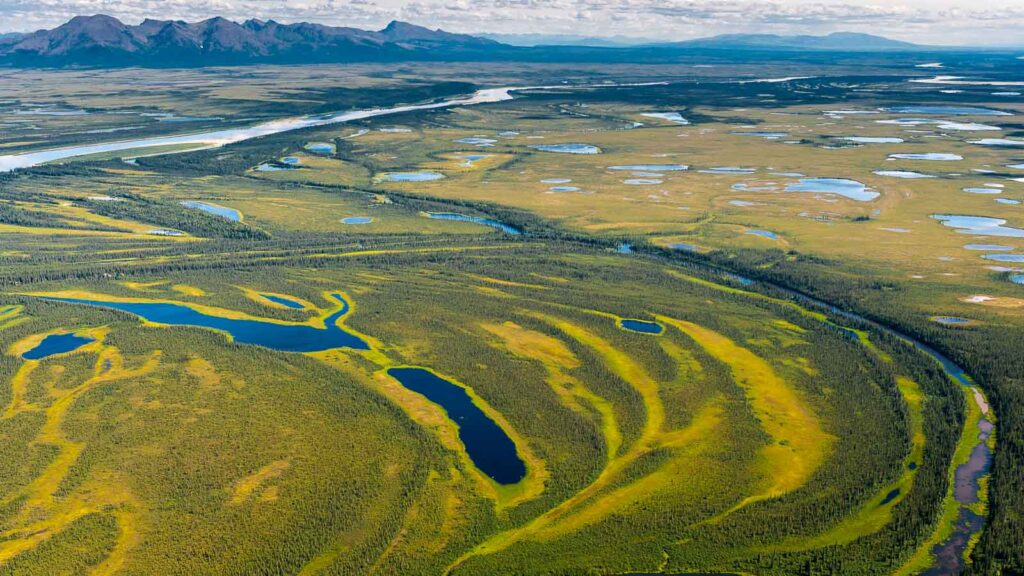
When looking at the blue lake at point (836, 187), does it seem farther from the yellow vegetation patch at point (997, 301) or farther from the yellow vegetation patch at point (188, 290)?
the yellow vegetation patch at point (188, 290)

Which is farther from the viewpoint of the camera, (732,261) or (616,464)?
(732,261)

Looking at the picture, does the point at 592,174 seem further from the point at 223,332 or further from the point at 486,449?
the point at 486,449

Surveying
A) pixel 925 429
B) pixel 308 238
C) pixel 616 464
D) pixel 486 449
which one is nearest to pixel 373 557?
pixel 486 449

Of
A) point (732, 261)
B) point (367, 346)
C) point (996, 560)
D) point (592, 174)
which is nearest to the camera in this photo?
point (996, 560)

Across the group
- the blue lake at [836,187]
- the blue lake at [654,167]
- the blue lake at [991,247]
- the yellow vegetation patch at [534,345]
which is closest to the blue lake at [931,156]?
the blue lake at [836,187]

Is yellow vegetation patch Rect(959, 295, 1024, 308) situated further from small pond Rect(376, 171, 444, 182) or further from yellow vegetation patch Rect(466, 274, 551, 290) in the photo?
small pond Rect(376, 171, 444, 182)

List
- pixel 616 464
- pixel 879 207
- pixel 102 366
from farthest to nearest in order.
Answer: pixel 879 207 < pixel 102 366 < pixel 616 464
